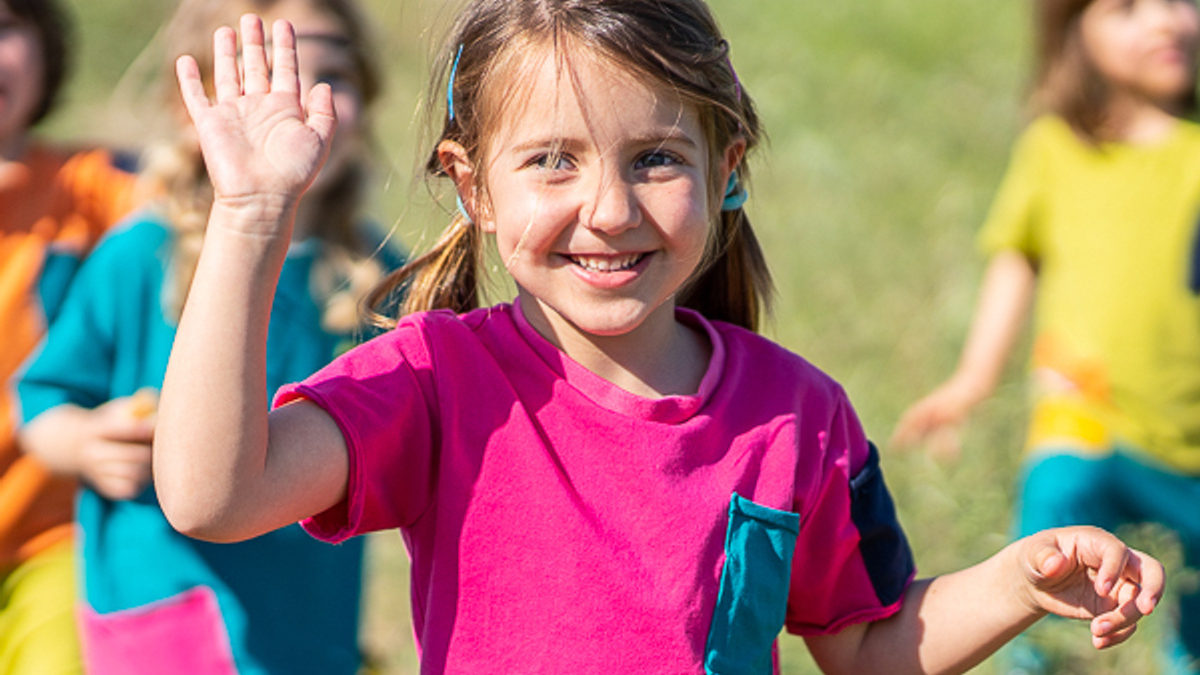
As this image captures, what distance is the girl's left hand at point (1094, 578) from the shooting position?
67.6 inches

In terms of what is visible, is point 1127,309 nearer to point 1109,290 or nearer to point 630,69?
point 1109,290

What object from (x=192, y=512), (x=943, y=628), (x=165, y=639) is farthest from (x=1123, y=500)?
(x=192, y=512)

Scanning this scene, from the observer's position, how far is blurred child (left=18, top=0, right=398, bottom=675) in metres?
2.83

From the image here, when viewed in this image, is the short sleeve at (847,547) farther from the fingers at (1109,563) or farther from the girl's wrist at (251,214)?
the girl's wrist at (251,214)

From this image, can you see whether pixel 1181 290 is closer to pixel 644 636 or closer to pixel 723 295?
pixel 723 295

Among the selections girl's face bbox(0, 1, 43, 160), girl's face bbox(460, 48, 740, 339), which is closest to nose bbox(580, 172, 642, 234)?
girl's face bbox(460, 48, 740, 339)

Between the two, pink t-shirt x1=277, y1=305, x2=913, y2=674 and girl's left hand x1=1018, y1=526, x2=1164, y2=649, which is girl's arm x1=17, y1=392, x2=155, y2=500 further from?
girl's left hand x1=1018, y1=526, x2=1164, y2=649

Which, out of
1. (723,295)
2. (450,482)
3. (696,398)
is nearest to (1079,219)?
(723,295)

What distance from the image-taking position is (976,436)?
464 cm

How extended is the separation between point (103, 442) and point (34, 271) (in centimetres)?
53

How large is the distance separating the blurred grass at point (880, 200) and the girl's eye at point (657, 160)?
1.28 feet

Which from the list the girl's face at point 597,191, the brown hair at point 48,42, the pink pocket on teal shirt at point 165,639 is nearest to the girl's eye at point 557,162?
the girl's face at point 597,191

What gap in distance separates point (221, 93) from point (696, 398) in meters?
0.66

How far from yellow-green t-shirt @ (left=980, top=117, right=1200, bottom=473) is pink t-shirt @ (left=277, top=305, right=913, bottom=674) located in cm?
200
